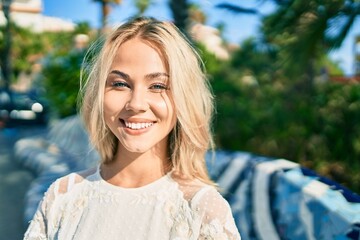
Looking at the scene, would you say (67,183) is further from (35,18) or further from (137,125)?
(35,18)

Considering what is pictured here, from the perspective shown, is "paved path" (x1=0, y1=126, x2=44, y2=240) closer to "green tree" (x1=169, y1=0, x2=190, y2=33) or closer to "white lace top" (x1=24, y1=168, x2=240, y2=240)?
"green tree" (x1=169, y1=0, x2=190, y2=33)

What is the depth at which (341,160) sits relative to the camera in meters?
7.28

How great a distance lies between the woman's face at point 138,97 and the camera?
126cm

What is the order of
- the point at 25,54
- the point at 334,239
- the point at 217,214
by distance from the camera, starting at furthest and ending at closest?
1. the point at 25,54
2. the point at 334,239
3. the point at 217,214

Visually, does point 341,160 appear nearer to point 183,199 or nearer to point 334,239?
point 334,239

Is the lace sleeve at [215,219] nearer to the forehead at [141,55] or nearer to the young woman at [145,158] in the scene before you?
the young woman at [145,158]

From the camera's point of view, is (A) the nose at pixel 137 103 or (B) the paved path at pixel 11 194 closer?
(A) the nose at pixel 137 103

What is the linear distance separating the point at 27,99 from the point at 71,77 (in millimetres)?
7808

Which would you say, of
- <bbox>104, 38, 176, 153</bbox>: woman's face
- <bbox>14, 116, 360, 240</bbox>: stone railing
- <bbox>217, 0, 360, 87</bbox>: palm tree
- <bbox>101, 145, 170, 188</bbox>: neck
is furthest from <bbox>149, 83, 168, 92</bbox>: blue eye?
<bbox>217, 0, 360, 87</bbox>: palm tree

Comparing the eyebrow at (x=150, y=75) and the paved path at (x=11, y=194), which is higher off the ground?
the eyebrow at (x=150, y=75)

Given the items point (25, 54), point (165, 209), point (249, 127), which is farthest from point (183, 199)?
point (25, 54)

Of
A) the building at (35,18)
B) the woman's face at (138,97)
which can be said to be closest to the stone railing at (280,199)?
the woman's face at (138,97)

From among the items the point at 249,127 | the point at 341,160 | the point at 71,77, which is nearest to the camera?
the point at 341,160

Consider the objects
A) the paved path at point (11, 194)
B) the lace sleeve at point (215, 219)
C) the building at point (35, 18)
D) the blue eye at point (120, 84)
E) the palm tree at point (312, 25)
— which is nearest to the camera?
the lace sleeve at point (215, 219)
